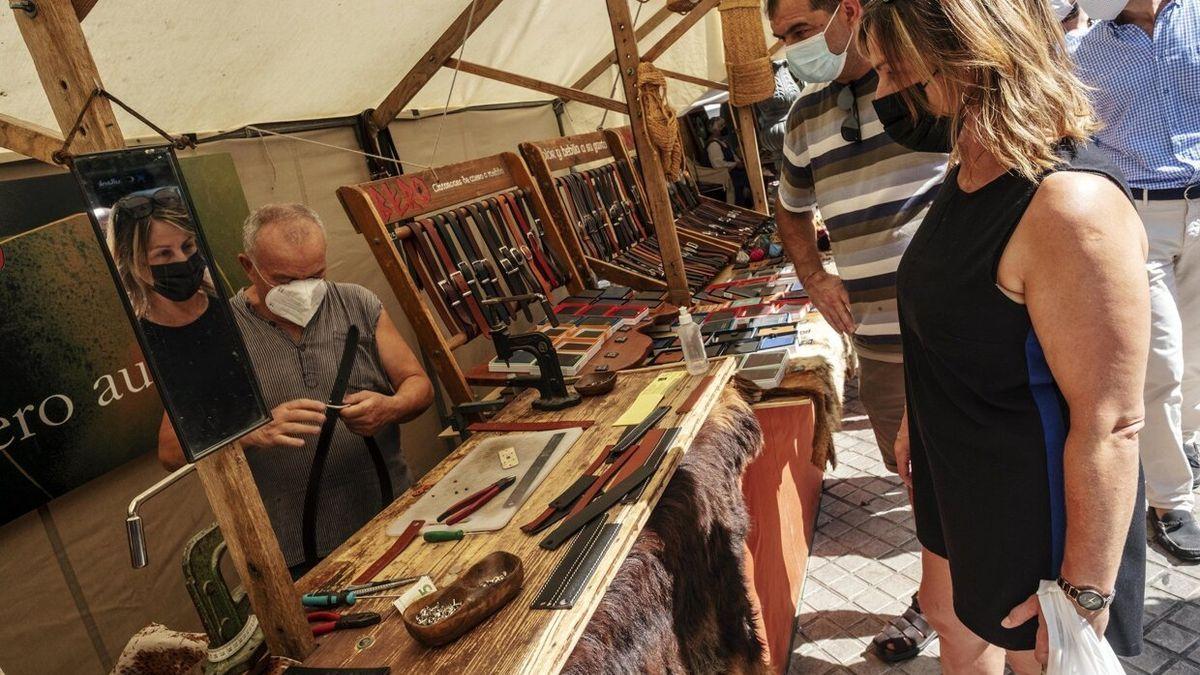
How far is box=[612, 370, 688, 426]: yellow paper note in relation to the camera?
2305mm

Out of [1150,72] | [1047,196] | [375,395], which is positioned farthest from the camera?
[1150,72]

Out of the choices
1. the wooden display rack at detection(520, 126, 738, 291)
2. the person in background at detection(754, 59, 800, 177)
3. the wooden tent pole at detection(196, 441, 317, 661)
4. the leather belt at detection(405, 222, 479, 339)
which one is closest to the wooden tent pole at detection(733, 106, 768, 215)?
the person in background at detection(754, 59, 800, 177)

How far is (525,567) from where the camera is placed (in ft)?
5.22

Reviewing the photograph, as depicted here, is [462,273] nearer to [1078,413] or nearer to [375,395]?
[375,395]

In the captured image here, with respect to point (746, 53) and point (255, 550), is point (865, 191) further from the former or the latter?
point (746, 53)

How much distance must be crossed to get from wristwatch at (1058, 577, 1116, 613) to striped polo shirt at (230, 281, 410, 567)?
2126 millimetres

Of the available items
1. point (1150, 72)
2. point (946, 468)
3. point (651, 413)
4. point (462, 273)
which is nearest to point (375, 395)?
point (651, 413)

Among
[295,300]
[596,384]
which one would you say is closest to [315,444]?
[295,300]

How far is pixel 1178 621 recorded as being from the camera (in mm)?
2719

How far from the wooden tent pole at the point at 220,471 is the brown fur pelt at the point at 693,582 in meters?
0.57

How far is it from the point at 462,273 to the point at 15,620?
7.49ft

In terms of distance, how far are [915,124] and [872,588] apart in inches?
92.0

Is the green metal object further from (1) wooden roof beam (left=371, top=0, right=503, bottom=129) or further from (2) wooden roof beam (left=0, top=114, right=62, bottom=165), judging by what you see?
(1) wooden roof beam (left=371, top=0, right=503, bottom=129)

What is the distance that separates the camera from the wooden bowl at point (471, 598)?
1.36 meters
